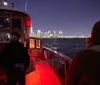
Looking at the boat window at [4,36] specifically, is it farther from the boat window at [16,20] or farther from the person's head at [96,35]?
the person's head at [96,35]

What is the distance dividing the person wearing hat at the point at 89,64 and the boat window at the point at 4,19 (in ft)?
17.6

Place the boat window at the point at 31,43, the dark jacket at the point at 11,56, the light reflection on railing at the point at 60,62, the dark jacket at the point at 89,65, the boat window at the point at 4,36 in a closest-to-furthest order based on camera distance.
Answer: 1. the dark jacket at the point at 89,65
2. the dark jacket at the point at 11,56
3. the light reflection on railing at the point at 60,62
4. the boat window at the point at 4,36
5. the boat window at the point at 31,43

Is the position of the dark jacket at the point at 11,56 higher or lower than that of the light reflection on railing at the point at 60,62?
higher

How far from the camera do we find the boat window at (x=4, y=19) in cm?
622

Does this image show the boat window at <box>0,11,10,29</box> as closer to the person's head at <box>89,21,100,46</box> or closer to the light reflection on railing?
the light reflection on railing

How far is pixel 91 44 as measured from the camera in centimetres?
143

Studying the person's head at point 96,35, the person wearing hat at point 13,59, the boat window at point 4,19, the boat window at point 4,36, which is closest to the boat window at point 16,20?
the boat window at point 4,19

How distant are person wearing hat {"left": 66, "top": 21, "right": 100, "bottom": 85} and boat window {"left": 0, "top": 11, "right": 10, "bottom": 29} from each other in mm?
5377

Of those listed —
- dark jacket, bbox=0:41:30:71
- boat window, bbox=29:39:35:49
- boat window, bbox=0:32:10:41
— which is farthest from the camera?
boat window, bbox=29:39:35:49

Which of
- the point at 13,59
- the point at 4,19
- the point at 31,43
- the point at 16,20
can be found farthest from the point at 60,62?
the point at 31,43

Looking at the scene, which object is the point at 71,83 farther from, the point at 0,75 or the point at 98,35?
the point at 0,75

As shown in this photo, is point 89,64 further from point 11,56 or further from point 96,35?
point 11,56

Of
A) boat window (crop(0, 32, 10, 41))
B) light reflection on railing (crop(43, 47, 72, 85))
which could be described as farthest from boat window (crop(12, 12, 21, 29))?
light reflection on railing (crop(43, 47, 72, 85))

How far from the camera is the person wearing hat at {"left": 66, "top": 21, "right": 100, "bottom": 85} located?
50.0 inches
